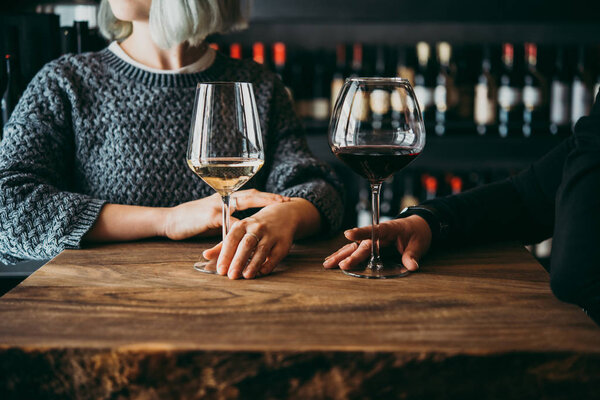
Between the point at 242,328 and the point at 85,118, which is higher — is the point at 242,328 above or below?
below

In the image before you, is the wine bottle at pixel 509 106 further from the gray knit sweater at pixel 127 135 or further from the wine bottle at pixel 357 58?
the gray knit sweater at pixel 127 135

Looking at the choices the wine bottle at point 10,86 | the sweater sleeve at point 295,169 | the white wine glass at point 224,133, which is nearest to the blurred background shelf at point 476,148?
the sweater sleeve at point 295,169

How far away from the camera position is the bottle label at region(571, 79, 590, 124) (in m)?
2.15

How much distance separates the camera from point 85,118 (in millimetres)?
1200

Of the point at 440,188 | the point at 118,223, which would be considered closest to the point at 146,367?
the point at 118,223

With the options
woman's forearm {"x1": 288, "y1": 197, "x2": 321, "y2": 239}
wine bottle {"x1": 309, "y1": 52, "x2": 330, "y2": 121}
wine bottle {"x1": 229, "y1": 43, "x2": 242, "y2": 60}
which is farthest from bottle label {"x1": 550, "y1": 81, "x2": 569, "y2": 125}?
woman's forearm {"x1": 288, "y1": 197, "x2": 321, "y2": 239}

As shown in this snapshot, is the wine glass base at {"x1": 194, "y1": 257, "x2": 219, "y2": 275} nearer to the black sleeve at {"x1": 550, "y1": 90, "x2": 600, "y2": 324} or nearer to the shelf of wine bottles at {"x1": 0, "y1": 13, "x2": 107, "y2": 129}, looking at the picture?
the black sleeve at {"x1": 550, "y1": 90, "x2": 600, "y2": 324}

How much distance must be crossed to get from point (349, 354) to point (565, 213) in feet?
1.10

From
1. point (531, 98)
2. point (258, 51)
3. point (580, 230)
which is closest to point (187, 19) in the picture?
point (580, 230)

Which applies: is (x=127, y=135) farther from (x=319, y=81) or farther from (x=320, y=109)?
(x=319, y=81)

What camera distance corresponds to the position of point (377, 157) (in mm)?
715

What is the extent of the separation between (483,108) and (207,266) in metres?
1.72

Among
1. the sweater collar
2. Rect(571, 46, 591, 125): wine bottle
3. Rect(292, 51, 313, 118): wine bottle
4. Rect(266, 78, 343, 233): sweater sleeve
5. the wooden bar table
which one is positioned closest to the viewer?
the wooden bar table

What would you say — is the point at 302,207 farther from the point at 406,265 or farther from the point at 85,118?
the point at 85,118
